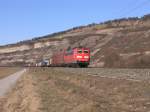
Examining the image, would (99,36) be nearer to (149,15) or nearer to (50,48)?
(149,15)

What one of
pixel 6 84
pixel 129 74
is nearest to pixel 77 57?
pixel 6 84

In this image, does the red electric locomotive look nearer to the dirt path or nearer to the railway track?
the dirt path

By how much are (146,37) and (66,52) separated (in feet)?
75.7

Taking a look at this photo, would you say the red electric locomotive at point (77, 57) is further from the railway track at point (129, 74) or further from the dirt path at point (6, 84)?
the railway track at point (129, 74)

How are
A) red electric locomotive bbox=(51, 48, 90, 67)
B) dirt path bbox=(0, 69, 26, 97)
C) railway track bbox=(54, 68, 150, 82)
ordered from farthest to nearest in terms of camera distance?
red electric locomotive bbox=(51, 48, 90, 67)
dirt path bbox=(0, 69, 26, 97)
railway track bbox=(54, 68, 150, 82)

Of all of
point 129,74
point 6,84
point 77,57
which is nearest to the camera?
point 129,74

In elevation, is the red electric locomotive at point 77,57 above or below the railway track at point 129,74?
above

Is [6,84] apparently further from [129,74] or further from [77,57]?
[129,74]

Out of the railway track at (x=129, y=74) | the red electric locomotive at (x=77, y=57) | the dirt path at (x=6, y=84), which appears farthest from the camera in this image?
the red electric locomotive at (x=77, y=57)

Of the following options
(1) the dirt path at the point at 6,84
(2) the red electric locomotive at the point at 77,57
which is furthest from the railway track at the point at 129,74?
(2) the red electric locomotive at the point at 77,57

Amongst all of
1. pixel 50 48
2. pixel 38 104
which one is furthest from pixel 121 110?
pixel 50 48

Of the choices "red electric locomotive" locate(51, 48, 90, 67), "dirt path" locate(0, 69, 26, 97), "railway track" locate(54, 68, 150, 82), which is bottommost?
"dirt path" locate(0, 69, 26, 97)

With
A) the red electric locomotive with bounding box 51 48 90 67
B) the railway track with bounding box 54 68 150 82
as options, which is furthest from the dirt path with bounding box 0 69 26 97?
the red electric locomotive with bounding box 51 48 90 67

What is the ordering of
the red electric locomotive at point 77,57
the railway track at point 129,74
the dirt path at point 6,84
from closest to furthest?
the railway track at point 129,74 < the dirt path at point 6,84 < the red electric locomotive at point 77,57
